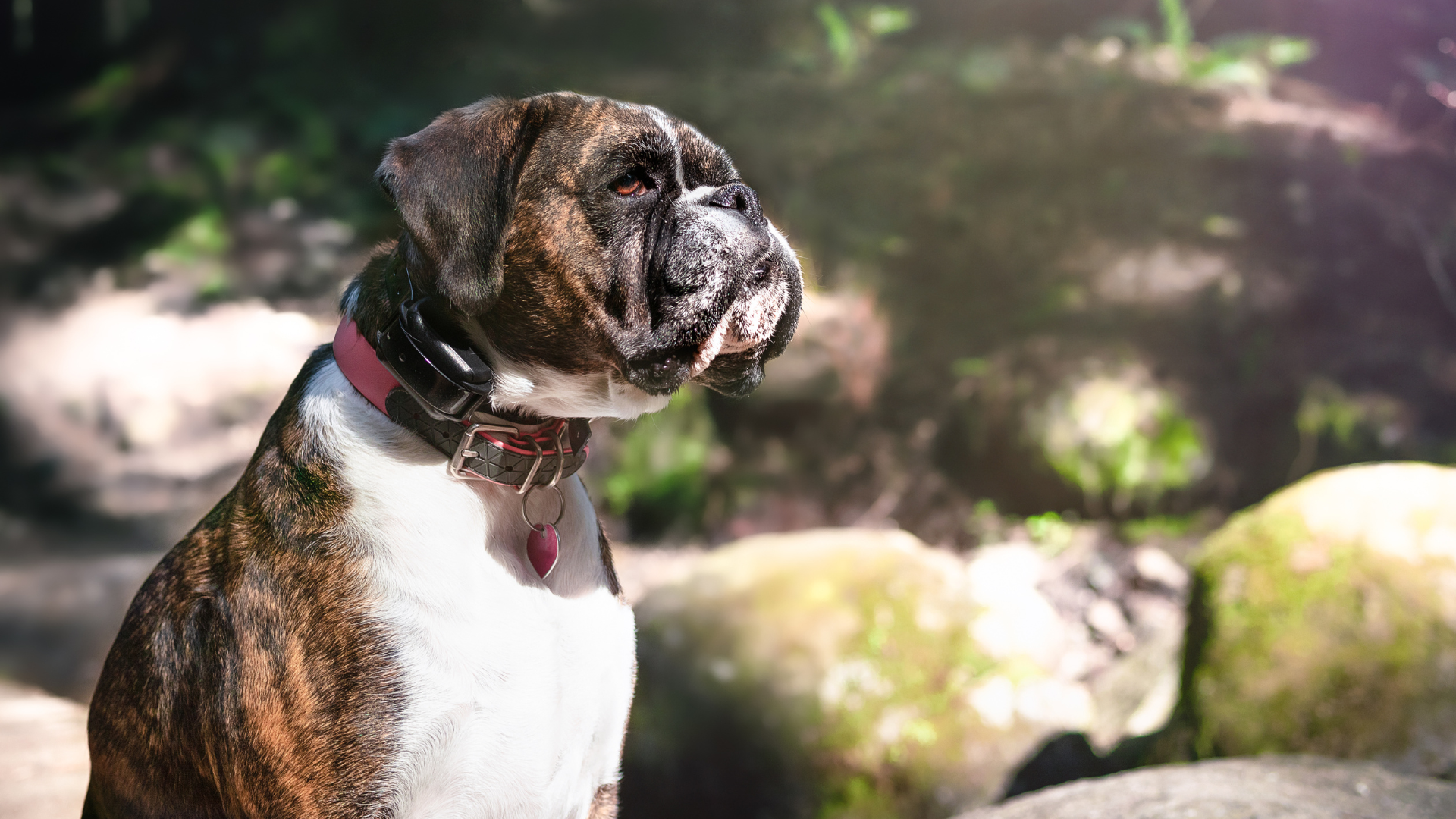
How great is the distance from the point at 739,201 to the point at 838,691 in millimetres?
2531

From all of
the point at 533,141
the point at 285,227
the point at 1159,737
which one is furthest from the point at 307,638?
the point at 285,227

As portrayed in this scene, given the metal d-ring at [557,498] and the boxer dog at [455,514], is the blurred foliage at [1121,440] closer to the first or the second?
the boxer dog at [455,514]

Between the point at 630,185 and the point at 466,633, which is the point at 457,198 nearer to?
the point at 630,185

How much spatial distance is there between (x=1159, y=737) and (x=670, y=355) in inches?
105

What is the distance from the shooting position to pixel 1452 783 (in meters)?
2.65

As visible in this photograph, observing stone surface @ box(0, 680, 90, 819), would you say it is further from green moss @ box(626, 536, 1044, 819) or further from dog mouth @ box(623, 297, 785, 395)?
dog mouth @ box(623, 297, 785, 395)

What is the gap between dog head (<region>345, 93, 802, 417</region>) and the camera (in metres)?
1.74

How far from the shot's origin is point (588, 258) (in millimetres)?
1831

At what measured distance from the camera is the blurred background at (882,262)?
591 centimetres

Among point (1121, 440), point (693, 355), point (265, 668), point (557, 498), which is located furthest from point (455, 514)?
point (1121, 440)

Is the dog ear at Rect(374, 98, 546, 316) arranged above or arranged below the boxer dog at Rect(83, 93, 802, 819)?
above

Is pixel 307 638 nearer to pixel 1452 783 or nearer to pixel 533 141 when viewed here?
pixel 533 141

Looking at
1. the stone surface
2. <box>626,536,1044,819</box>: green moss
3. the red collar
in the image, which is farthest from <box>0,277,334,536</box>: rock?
the red collar

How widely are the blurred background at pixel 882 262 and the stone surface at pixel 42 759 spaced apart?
102 cm
